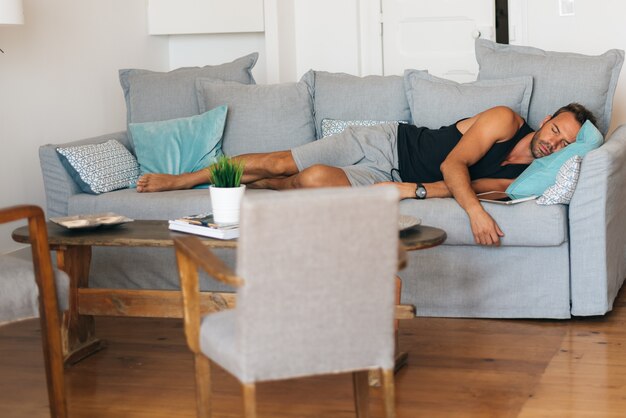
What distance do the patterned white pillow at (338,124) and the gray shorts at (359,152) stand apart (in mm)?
110

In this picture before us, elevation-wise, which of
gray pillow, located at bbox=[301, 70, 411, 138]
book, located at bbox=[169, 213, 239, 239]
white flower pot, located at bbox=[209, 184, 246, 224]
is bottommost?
book, located at bbox=[169, 213, 239, 239]

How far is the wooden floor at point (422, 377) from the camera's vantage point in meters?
2.84

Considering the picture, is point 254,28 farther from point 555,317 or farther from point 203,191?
point 555,317

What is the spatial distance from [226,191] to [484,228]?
3.56 ft

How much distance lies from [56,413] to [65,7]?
9.47 ft

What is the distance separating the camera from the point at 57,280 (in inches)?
103

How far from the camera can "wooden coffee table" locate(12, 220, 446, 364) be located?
9.85 feet

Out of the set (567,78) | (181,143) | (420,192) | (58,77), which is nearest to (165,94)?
(181,143)

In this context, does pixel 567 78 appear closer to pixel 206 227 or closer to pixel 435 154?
pixel 435 154

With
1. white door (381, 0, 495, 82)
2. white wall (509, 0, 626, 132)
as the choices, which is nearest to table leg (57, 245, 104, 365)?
white door (381, 0, 495, 82)

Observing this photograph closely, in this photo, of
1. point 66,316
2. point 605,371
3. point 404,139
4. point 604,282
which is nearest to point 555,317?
point 604,282

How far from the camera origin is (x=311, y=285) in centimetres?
210

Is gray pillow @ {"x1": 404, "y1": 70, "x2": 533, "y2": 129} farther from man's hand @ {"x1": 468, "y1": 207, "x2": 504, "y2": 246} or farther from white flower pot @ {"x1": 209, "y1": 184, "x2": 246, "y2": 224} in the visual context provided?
white flower pot @ {"x1": 209, "y1": 184, "x2": 246, "y2": 224}

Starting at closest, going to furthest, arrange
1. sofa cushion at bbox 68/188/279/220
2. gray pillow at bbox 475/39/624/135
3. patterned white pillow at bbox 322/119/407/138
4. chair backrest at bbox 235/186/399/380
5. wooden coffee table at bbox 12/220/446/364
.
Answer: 1. chair backrest at bbox 235/186/399/380
2. wooden coffee table at bbox 12/220/446/364
3. sofa cushion at bbox 68/188/279/220
4. gray pillow at bbox 475/39/624/135
5. patterned white pillow at bbox 322/119/407/138
